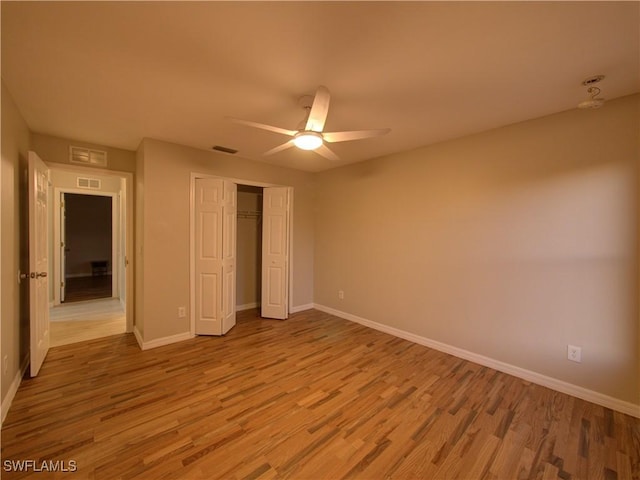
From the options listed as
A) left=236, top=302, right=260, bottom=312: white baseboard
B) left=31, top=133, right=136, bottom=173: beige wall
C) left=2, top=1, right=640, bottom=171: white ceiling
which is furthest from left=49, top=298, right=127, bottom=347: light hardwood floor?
left=2, top=1, right=640, bottom=171: white ceiling

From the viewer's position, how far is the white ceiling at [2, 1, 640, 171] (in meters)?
1.36

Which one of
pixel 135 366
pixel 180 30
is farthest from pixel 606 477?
pixel 135 366

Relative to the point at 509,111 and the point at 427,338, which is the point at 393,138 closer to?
the point at 509,111

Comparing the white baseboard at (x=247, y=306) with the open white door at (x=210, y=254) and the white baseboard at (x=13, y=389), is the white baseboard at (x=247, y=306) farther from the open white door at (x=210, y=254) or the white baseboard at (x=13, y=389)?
the white baseboard at (x=13, y=389)

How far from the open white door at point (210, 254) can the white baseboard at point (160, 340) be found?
17 centimetres

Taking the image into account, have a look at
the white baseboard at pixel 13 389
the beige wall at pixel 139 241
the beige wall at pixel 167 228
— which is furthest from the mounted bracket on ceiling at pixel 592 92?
the white baseboard at pixel 13 389

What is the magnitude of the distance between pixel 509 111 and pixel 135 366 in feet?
14.4

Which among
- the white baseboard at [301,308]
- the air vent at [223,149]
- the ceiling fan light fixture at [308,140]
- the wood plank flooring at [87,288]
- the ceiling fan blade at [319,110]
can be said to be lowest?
the wood plank flooring at [87,288]

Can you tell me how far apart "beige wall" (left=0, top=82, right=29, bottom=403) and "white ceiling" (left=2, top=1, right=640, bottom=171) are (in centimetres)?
27

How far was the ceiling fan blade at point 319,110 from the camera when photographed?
1790mm

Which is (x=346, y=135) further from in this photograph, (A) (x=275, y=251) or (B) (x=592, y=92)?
(A) (x=275, y=251)

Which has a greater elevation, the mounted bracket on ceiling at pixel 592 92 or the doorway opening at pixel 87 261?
the mounted bracket on ceiling at pixel 592 92

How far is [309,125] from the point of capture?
194 cm

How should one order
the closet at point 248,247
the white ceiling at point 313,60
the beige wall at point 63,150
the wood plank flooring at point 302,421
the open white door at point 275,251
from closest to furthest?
1. the white ceiling at point 313,60
2. the wood plank flooring at point 302,421
3. the beige wall at point 63,150
4. the open white door at point 275,251
5. the closet at point 248,247
